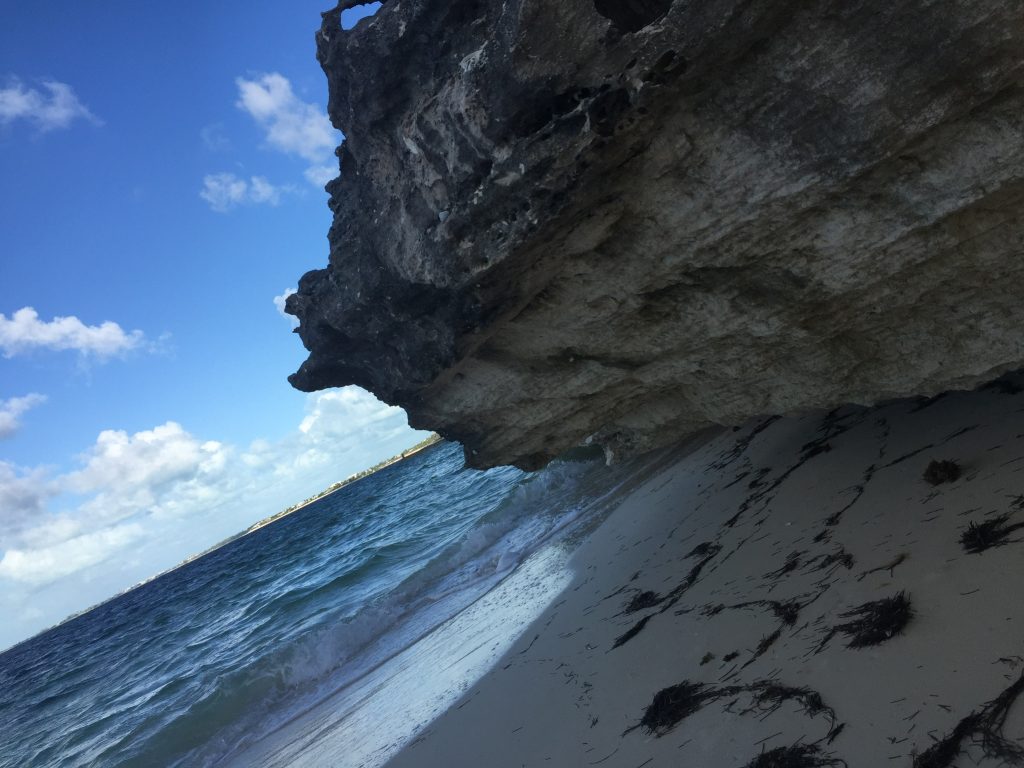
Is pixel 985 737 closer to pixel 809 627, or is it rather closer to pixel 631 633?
pixel 809 627

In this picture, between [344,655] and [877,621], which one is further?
[344,655]

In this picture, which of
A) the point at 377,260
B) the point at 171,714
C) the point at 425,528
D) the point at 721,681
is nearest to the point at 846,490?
the point at 721,681

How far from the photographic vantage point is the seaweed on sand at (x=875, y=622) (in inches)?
179

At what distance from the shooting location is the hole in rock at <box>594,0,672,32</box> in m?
6.10

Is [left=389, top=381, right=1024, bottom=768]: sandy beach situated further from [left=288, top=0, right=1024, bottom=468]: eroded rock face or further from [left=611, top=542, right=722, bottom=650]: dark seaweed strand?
[left=288, top=0, right=1024, bottom=468]: eroded rock face

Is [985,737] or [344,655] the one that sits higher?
[985,737]

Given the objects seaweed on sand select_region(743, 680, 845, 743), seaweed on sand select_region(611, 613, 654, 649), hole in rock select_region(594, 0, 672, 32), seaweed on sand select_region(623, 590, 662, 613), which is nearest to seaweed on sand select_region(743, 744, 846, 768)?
seaweed on sand select_region(743, 680, 845, 743)

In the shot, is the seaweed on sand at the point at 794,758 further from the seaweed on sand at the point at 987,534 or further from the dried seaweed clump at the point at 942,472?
the dried seaweed clump at the point at 942,472

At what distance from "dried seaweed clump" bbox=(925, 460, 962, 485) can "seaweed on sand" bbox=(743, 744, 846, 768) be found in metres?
3.71

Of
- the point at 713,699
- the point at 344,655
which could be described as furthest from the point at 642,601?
the point at 344,655

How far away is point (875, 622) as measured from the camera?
15.4 ft

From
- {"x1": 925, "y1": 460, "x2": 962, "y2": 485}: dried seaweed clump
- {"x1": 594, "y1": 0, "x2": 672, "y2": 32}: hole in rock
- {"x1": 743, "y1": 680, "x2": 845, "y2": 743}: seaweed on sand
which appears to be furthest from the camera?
{"x1": 925, "y1": 460, "x2": 962, "y2": 485}: dried seaweed clump

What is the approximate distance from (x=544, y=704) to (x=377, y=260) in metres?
6.93

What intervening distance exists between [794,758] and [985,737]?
3.66 feet
